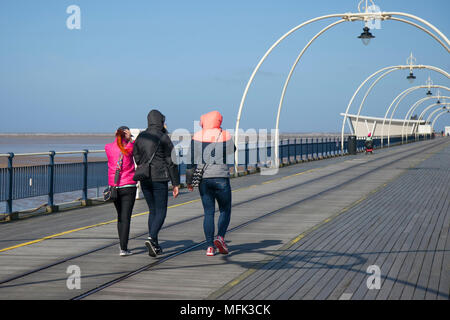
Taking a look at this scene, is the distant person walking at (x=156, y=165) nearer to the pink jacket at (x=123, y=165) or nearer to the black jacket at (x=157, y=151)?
the black jacket at (x=157, y=151)

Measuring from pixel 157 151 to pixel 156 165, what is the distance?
18 cm

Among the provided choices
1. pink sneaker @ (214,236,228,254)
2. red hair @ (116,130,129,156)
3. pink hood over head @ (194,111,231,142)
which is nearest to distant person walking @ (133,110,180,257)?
red hair @ (116,130,129,156)

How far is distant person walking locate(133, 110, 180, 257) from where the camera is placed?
8.05 meters

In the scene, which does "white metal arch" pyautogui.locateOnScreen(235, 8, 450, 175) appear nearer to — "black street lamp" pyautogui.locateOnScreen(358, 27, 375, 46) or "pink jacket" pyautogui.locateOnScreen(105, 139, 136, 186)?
"black street lamp" pyautogui.locateOnScreen(358, 27, 375, 46)

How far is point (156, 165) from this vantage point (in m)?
8.05

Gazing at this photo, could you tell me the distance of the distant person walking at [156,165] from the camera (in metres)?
8.05

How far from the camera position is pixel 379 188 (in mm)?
17922

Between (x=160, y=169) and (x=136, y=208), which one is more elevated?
(x=160, y=169)

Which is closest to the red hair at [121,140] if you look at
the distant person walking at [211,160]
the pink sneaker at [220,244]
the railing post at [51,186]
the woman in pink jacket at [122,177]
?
the woman in pink jacket at [122,177]

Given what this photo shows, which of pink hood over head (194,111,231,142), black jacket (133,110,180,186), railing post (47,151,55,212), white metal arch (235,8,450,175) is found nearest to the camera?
pink hood over head (194,111,231,142)

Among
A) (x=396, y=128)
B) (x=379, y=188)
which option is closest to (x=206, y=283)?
(x=379, y=188)
